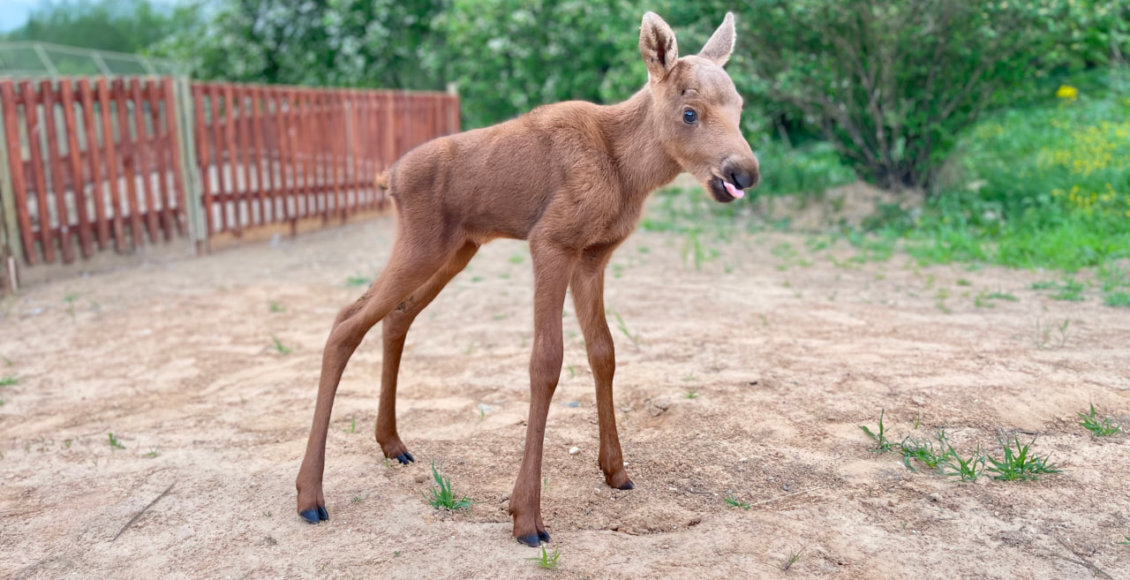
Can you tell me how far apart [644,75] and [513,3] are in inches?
192

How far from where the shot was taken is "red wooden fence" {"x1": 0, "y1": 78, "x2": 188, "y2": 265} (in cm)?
803

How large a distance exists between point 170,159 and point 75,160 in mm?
1313

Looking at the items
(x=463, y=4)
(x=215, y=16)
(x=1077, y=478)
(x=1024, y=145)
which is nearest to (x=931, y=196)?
(x=1024, y=145)

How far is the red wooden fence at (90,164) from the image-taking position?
803 centimetres

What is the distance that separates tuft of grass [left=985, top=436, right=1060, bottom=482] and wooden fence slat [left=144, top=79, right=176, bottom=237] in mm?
8635

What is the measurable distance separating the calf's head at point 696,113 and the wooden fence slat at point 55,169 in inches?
280

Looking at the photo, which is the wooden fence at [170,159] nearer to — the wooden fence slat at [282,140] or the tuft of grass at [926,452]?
the wooden fence slat at [282,140]

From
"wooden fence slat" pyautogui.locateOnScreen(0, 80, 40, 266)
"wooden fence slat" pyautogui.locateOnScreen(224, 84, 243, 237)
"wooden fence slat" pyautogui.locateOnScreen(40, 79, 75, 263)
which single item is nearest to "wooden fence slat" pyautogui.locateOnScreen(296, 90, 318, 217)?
"wooden fence slat" pyautogui.locateOnScreen(224, 84, 243, 237)

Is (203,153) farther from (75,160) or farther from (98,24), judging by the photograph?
(98,24)

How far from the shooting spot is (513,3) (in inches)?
617

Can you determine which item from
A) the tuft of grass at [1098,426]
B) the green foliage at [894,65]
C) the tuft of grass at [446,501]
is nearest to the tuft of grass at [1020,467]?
the tuft of grass at [1098,426]

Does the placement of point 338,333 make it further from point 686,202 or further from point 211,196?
point 686,202

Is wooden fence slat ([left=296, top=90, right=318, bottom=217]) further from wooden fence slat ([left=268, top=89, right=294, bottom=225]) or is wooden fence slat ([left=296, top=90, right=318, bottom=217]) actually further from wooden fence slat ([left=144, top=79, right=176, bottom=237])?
wooden fence slat ([left=144, top=79, right=176, bottom=237])

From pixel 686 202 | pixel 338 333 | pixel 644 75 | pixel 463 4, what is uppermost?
pixel 463 4
